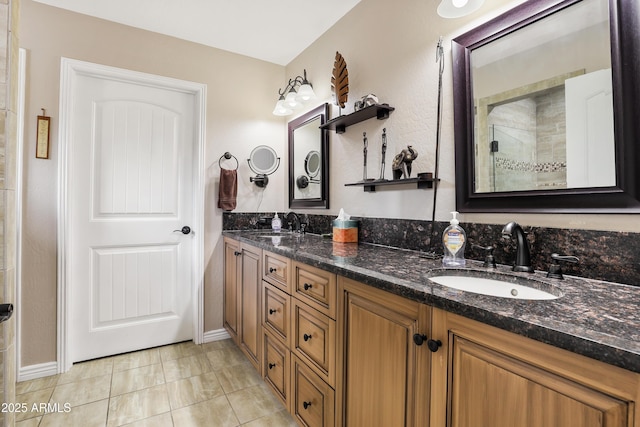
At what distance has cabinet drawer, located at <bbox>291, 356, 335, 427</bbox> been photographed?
4.13 ft

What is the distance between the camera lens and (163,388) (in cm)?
195

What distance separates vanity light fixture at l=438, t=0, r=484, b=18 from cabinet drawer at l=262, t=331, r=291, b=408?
1684 millimetres

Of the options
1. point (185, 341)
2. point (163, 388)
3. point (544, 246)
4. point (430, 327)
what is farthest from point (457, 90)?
point (185, 341)

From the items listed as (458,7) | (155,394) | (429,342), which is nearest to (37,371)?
(155,394)

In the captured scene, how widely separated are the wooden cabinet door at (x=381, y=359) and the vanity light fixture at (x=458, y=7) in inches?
45.4

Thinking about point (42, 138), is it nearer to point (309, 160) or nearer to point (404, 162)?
point (309, 160)

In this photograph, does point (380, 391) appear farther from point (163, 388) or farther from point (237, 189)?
point (237, 189)

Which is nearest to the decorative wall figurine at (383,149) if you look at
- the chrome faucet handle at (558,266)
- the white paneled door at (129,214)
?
the chrome faucet handle at (558,266)

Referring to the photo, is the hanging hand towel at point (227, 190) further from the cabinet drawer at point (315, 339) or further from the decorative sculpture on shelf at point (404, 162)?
the decorative sculpture on shelf at point (404, 162)

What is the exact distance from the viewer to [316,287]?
4.41 ft

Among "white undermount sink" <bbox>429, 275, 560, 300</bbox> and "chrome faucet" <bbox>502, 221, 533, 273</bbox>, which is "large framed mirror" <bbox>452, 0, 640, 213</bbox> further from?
"white undermount sink" <bbox>429, 275, 560, 300</bbox>

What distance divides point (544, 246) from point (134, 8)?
9.08ft

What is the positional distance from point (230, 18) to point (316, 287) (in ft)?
6.73

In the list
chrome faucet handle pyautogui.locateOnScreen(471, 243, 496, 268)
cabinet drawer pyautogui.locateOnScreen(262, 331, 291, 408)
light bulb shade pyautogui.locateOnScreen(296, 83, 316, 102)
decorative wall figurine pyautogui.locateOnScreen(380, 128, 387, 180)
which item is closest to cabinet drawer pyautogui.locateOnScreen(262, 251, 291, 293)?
cabinet drawer pyautogui.locateOnScreen(262, 331, 291, 408)
